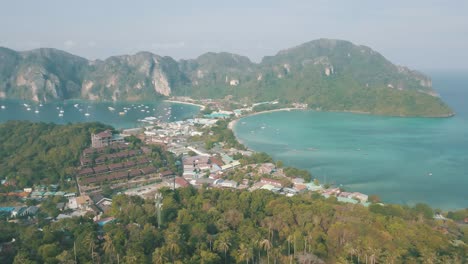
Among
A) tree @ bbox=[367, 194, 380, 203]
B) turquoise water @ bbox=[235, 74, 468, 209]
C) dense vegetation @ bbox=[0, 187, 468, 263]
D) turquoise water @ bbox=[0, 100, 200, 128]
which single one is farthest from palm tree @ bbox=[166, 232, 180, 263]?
turquoise water @ bbox=[0, 100, 200, 128]

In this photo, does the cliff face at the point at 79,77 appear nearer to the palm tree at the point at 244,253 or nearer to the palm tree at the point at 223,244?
the palm tree at the point at 223,244

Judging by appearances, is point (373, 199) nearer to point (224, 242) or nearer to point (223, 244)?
point (224, 242)

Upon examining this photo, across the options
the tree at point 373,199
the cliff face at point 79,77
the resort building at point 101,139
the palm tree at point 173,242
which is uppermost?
the cliff face at point 79,77

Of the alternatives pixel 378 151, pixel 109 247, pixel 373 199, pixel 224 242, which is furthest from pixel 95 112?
pixel 224 242

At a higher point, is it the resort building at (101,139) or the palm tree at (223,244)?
the resort building at (101,139)

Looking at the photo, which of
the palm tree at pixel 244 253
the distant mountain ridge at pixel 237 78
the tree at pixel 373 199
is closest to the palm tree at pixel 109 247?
the palm tree at pixel 244 253

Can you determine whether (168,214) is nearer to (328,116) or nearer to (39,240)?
(39,240)
